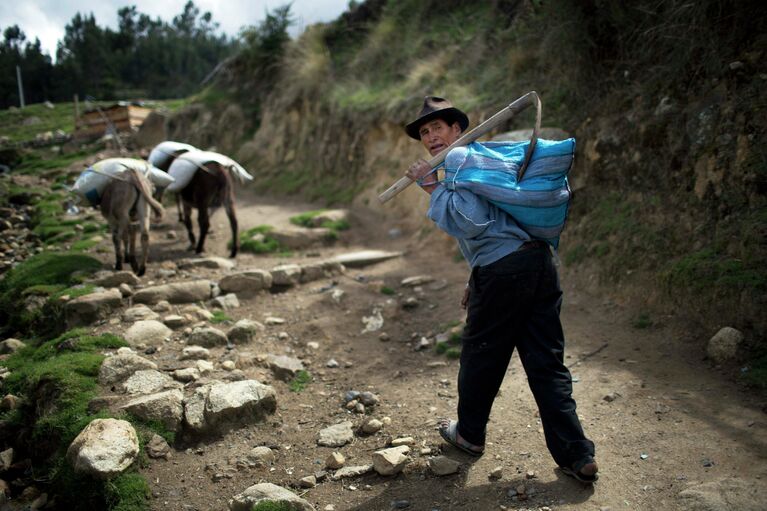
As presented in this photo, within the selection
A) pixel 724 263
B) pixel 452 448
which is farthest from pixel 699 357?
pixel 452 448

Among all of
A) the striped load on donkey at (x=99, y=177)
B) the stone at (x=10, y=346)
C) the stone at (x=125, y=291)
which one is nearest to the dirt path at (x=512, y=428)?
the stone at (x=125, y=291)

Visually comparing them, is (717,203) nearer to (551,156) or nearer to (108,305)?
(551,156)

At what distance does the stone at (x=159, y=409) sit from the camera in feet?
13.4

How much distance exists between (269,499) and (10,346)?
438cm

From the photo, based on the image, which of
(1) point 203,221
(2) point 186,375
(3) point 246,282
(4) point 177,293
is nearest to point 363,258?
(3) point 246,282

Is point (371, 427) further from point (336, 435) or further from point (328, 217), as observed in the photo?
point (328, 217)

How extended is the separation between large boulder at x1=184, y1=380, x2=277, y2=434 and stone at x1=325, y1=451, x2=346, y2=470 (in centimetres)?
86

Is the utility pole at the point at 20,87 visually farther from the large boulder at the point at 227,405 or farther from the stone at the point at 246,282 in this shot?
the large boulder at the point at 227,405

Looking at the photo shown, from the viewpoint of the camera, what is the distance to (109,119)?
23.0m

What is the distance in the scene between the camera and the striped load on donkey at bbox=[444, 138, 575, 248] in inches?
116

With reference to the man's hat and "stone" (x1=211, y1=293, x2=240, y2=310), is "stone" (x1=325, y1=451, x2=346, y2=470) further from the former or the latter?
"stone" (x1=211, y1=293, x2=240, y2=310)

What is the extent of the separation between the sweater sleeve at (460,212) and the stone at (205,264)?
562 cm

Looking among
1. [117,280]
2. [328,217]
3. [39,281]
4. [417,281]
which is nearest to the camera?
[117,280]

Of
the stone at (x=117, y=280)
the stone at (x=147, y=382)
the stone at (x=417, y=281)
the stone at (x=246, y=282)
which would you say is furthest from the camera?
the stone at (x=417, y=281)
